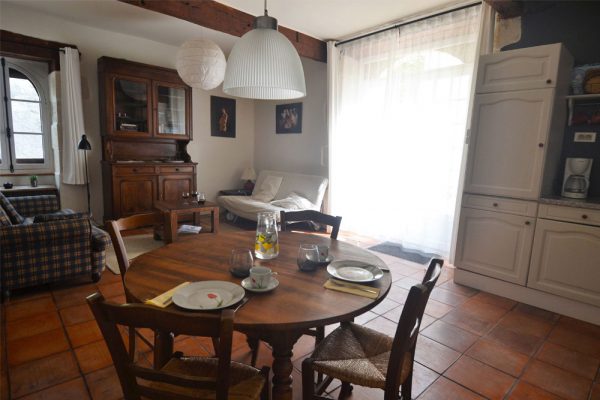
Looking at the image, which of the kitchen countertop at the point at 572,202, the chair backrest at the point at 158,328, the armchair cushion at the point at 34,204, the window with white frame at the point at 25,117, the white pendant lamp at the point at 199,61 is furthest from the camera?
the window with white frame at the point at 25,117

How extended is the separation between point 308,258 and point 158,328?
705 millimetres

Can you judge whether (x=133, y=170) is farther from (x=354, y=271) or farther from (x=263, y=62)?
(x=354, y=271)

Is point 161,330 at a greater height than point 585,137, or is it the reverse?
point 585,137

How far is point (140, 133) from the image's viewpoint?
4297mm

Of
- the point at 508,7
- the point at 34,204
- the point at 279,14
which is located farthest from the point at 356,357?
the point at 34,204

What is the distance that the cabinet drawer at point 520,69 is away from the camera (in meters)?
2.23

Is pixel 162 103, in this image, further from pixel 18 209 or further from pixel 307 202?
pixel 307 202

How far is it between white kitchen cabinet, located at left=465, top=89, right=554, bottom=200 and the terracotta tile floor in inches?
35.8

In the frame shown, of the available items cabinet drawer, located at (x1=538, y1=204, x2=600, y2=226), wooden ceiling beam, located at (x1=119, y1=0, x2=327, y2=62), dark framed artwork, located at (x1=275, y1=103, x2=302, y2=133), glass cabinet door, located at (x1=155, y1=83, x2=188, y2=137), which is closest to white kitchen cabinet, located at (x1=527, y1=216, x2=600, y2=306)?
cabinet drawer, located at (x1=538, y1=204, x2=600, y2=226)

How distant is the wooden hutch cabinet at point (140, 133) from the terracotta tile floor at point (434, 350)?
6.18ft

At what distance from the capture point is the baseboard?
2.21 metres

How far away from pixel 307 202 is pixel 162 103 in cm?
246

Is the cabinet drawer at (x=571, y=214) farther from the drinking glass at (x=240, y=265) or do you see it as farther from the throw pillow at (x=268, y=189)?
the throw pillow at (x=268, y=189)

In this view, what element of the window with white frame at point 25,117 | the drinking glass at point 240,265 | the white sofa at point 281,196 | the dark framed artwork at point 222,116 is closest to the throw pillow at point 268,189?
the white sofa at point 281,196
